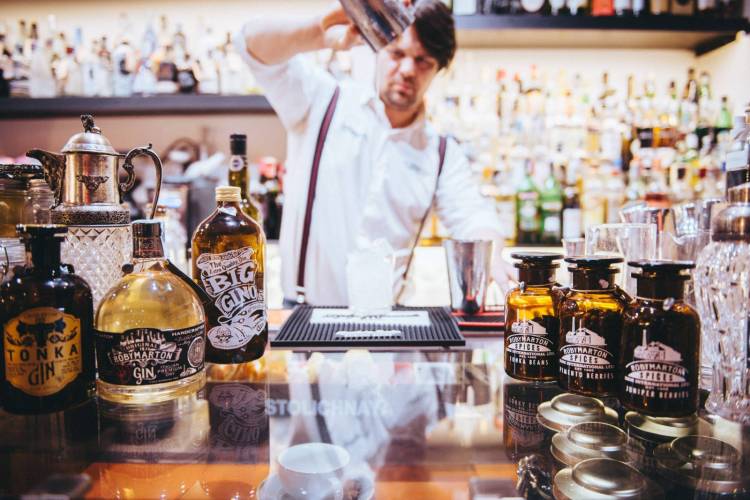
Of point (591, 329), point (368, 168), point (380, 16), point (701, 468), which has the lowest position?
point (701, 468)

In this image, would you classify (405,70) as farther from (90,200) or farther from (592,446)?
(592,446)

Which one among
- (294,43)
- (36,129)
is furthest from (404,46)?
(36,129)

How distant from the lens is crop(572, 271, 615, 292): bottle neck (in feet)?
1.97

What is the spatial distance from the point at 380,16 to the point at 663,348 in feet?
2.26

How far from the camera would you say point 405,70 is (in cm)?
166

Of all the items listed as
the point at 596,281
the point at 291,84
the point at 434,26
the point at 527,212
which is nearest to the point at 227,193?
the point at 596,281

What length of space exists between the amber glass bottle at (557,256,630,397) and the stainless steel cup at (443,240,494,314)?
0.41 metres

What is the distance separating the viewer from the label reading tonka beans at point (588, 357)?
22.6 inches

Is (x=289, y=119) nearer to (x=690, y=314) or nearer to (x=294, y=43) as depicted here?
(x=294, y=43)

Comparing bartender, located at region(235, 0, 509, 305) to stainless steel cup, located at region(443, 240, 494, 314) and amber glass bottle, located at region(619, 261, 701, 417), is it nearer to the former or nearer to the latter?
stainless steel cup, located at region(443, 240, 494, 314)

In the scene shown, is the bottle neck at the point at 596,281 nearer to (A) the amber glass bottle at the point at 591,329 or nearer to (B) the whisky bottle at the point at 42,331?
(A) the amber glass bottle at the point at 591,329

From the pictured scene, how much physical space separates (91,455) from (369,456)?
0.27 m

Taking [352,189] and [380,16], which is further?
[352,189]

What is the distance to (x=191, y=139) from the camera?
106 inches
